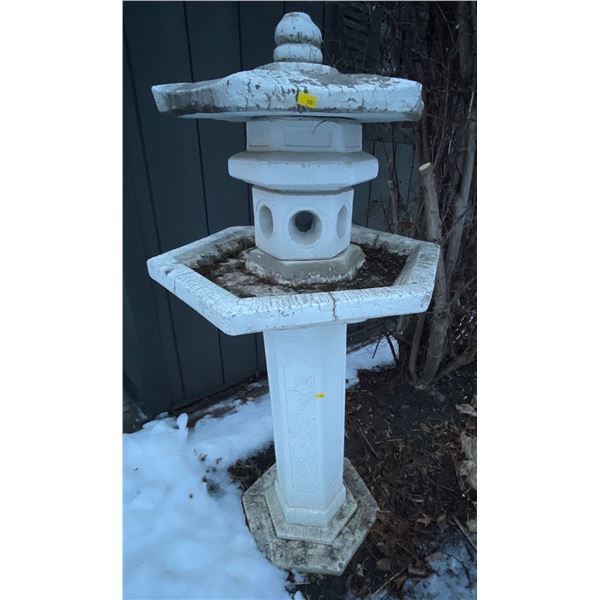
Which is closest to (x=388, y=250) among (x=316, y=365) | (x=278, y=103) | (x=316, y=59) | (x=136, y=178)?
(x=316, y=365)

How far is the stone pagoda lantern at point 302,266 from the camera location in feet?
2.44

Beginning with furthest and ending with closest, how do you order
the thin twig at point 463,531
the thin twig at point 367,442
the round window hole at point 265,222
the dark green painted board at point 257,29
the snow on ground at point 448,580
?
the thin twig at point 367,442
the dark green painted board at point 257,29
the thin twig at point 463,531
the snow on ground at point 448,580
the round window hole at point 265,222

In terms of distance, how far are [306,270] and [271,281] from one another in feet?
0.34

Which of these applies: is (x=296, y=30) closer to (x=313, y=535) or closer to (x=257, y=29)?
(x=257, y=29)

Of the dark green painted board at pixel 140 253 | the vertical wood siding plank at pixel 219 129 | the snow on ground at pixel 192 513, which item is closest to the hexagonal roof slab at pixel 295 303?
the dark green painted board at pixel 140 253

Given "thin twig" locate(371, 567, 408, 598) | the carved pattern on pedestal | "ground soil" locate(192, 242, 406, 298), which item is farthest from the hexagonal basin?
"thin twig" locate(371, 567, 408, 598)

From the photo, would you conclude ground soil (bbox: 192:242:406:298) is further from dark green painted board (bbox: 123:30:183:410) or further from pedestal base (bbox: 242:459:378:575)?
pedestal base (bbox: 242:459:378:575)

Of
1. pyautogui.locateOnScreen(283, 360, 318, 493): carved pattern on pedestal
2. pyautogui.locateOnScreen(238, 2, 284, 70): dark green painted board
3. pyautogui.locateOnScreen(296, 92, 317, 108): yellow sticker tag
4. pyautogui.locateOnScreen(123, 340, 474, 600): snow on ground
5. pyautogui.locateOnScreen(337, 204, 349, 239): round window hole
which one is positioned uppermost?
pyautogui.locateOnScreen(238, 2, 284, 70): dark green painted board

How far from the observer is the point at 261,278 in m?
1.09

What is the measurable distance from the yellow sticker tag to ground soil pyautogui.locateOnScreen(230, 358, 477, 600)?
1564 millimetres

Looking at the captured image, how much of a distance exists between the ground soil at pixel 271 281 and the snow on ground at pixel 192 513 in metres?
1.11

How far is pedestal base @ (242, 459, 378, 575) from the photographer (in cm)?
143

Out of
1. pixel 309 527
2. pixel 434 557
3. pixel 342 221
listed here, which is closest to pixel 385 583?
pixel 434 557

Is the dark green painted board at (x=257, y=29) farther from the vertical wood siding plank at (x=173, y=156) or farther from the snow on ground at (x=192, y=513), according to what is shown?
the snow on ground at (x=192, y=513)
